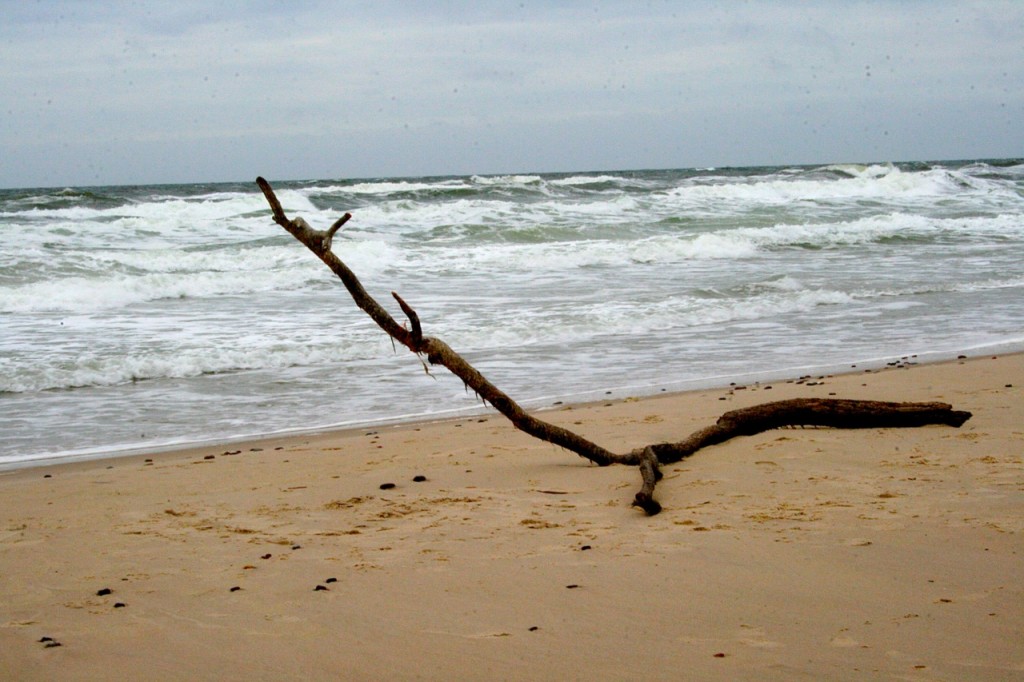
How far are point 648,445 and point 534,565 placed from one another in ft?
5.52

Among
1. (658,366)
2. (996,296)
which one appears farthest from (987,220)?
(658,366)

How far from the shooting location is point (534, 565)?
11.2 feet

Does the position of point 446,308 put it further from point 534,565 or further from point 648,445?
point 534,565

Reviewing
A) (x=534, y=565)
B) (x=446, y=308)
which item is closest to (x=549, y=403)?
(x=534, y=565)

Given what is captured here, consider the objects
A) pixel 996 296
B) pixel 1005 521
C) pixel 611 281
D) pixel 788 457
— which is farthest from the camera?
pixel 611 281

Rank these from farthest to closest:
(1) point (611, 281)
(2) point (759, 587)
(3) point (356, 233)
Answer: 1. (3) point (356, 233)
2. (1) point (611, 281)
3. (2) point (759, 587)

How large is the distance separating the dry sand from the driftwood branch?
8 cm

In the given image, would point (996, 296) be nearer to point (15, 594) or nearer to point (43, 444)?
point (43, 444)

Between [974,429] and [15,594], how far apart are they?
4535 millimetres

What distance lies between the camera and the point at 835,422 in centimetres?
533

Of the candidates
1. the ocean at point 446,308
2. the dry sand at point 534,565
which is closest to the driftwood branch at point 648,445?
the dry sand at point 534,565

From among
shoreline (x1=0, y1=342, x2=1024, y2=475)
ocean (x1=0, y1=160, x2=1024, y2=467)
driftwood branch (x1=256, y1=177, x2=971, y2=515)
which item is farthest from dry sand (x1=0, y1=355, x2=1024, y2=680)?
ocean (x1=0, y1=160, x2=1024, y2=467)

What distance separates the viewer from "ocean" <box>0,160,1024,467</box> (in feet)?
25.4

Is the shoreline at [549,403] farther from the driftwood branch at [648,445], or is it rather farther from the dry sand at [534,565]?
the driftwood branch at [648,445]
